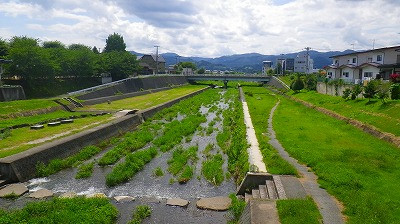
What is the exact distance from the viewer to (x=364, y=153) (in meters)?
16.1

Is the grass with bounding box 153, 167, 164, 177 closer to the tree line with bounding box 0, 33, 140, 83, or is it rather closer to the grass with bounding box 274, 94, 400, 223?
the grass with bounding box 274, 94, 400, 223

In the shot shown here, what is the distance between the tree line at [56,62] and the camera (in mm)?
42281

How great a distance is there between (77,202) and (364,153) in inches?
556

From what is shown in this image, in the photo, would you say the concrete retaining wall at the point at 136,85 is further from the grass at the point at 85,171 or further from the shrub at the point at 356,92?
the shrub at the point at 356,92

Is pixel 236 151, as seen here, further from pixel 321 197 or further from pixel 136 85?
pixel 136 85

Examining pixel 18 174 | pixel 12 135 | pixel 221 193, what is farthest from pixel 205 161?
pixel 12 135

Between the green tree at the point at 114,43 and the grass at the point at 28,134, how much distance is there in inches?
3339

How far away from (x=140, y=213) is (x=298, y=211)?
5950mm

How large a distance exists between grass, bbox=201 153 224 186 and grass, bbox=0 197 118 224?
221 inches

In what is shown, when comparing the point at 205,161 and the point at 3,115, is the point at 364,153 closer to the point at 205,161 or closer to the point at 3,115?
the point at 205,161

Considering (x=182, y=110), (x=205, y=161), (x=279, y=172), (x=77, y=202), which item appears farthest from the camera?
(x=182, y=110)

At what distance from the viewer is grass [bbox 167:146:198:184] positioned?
16450 mm

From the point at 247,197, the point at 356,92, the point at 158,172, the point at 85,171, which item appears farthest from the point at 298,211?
the point at 356,92

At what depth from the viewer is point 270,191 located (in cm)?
1232
